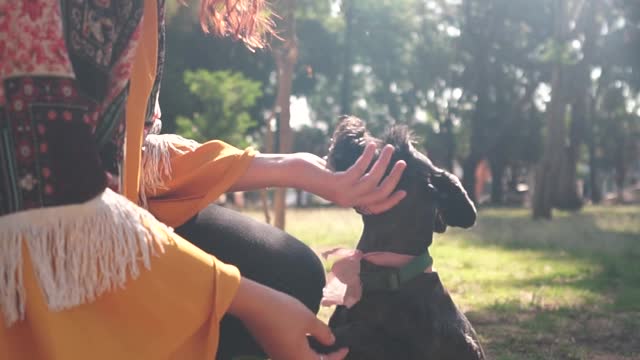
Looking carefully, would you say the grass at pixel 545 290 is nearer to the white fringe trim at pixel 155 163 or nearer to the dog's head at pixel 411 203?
the dog's head at pixel 411 203

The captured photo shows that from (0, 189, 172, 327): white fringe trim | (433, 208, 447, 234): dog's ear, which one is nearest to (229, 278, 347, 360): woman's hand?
(0, 189, 172, 327): white fringe trim

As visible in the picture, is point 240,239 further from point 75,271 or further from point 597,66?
point 597,66

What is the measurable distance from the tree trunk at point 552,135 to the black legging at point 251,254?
13.5 m

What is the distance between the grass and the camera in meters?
3.74

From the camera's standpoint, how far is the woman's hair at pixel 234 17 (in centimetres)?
270

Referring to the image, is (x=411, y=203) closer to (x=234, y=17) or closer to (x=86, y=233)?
(x=234, y=17)

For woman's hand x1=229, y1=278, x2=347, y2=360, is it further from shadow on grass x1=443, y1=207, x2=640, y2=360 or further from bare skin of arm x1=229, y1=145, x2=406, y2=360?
shadow on grass x1=443, y1=207, x2=640, y2=360

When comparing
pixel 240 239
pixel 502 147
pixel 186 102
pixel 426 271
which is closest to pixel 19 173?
pixel 240 239

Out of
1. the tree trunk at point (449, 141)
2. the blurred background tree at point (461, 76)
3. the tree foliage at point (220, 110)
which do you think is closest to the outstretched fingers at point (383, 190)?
the tree foliage at point (220, 110)

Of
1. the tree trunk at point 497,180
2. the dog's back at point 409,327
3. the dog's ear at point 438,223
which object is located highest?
the dog's ear at point 438,223

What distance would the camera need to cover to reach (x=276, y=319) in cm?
199

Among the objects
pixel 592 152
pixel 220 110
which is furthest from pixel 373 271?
pixel 592 152

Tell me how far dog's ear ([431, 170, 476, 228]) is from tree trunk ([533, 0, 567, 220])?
13338 millimetres

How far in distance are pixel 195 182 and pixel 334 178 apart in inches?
19.6
